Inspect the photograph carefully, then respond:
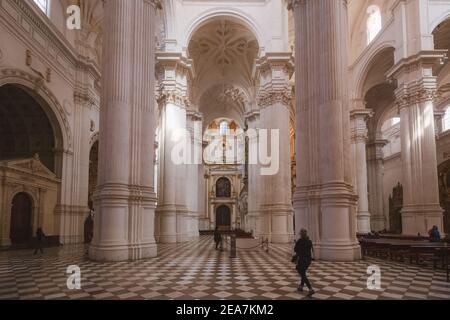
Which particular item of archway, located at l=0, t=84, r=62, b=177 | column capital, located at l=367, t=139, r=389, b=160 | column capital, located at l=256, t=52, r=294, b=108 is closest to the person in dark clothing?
column capital, located at l=256, t=52, r=294, b=108

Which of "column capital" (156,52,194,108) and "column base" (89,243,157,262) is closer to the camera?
"column base" (89,243,157,262)

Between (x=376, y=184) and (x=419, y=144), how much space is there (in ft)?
53.0

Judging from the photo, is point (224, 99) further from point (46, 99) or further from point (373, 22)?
point (46, 99)

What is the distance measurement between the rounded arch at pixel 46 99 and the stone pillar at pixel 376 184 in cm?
2929

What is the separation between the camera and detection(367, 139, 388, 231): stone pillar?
3562cm

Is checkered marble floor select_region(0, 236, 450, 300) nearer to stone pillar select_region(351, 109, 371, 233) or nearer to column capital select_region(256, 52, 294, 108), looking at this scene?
column capital select_region(256, 52, 294, 108)

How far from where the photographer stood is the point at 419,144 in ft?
68.7

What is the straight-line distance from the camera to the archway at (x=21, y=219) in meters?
18.0

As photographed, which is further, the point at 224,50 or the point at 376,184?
the point at 376,184

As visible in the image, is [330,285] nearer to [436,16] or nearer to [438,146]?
[436,16]

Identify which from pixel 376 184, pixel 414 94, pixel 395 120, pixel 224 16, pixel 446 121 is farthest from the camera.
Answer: pixel 395 120

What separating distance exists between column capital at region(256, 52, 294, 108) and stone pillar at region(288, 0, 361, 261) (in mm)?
8757

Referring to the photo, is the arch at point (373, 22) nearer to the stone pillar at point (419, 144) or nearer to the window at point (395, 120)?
the stone pillar at point (419, 144)

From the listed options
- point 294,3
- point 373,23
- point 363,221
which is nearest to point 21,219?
point 294,3
